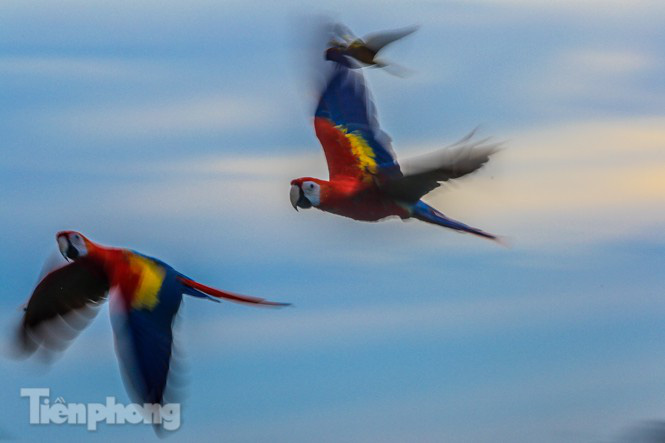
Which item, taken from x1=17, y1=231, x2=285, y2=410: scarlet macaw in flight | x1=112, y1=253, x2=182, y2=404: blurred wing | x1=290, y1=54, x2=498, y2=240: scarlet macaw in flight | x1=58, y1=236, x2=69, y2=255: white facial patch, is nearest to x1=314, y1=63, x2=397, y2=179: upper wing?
x1=290, y1=54, x2=498, y2=240: scarlet macaw in flight

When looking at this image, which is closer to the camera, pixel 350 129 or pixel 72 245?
pixel 72 245

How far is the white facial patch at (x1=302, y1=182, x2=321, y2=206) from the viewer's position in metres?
6.99

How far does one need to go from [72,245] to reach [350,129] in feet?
6.52

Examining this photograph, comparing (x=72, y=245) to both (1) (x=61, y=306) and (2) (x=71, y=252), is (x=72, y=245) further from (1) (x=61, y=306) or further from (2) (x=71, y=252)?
(1) (x=61, y=306)

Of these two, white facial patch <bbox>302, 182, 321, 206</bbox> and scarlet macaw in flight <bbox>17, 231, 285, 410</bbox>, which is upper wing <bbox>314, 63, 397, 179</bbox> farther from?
scarlet macaw in flight <bbox>17, 231, 285, 410</bbox>

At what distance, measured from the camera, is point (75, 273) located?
7.12 m

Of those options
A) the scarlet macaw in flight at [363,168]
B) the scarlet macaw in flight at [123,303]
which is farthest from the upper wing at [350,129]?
the scarlet macaw in flight at [123,303]

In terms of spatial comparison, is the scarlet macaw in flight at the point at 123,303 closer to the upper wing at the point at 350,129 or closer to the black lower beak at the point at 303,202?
the black lower beak at the point at 303,202

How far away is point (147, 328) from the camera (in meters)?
Result: 6.83

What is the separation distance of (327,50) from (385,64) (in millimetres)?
421

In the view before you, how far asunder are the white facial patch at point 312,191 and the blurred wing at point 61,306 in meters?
1.43

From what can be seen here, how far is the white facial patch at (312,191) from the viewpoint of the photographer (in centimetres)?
699

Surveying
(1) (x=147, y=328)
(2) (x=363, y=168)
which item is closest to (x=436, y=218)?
(2) (x=363, y=168)

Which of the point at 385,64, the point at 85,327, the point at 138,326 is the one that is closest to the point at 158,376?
the point at 138,326
